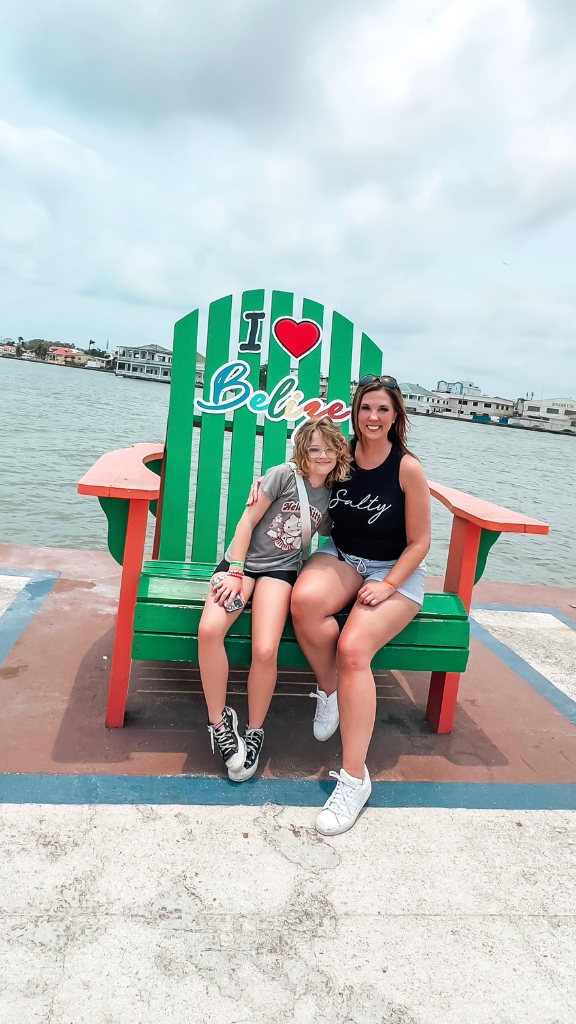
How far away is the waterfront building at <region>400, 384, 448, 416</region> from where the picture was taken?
3564 inches

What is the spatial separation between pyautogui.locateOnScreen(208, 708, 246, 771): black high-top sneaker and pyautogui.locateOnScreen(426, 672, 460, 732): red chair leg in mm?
862

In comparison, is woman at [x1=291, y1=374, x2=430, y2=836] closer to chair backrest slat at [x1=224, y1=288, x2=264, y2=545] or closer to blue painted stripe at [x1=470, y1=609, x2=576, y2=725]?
chair backrest slat at [x1=224, y1=288, x2=264, y2=545]

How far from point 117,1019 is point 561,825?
4.74 feet

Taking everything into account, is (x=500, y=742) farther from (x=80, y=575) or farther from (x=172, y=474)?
(x=80, y=575)

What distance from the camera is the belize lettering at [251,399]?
3.11m

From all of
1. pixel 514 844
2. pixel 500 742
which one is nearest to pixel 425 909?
pixel 514 844

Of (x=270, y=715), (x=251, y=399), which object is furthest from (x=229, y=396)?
(x=270, y=715)

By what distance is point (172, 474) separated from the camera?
10.1 ft

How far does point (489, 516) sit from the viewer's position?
2418mm

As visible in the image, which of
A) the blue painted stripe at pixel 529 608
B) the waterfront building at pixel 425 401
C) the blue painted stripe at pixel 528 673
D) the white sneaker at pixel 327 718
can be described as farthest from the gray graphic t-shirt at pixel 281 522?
the waterfront building at pixel 425 401

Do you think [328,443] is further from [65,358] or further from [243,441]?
[65,358]

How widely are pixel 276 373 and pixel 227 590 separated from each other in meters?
1.38

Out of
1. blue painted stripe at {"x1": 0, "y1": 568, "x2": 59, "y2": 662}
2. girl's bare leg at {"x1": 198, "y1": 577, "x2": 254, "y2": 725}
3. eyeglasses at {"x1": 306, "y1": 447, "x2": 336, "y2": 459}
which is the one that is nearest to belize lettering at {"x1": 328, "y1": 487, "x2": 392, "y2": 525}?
eyeglasses at {"x1": 306, "y1": 447, "x2": 336, "y2": 459}

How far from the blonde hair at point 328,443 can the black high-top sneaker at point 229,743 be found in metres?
0.92
